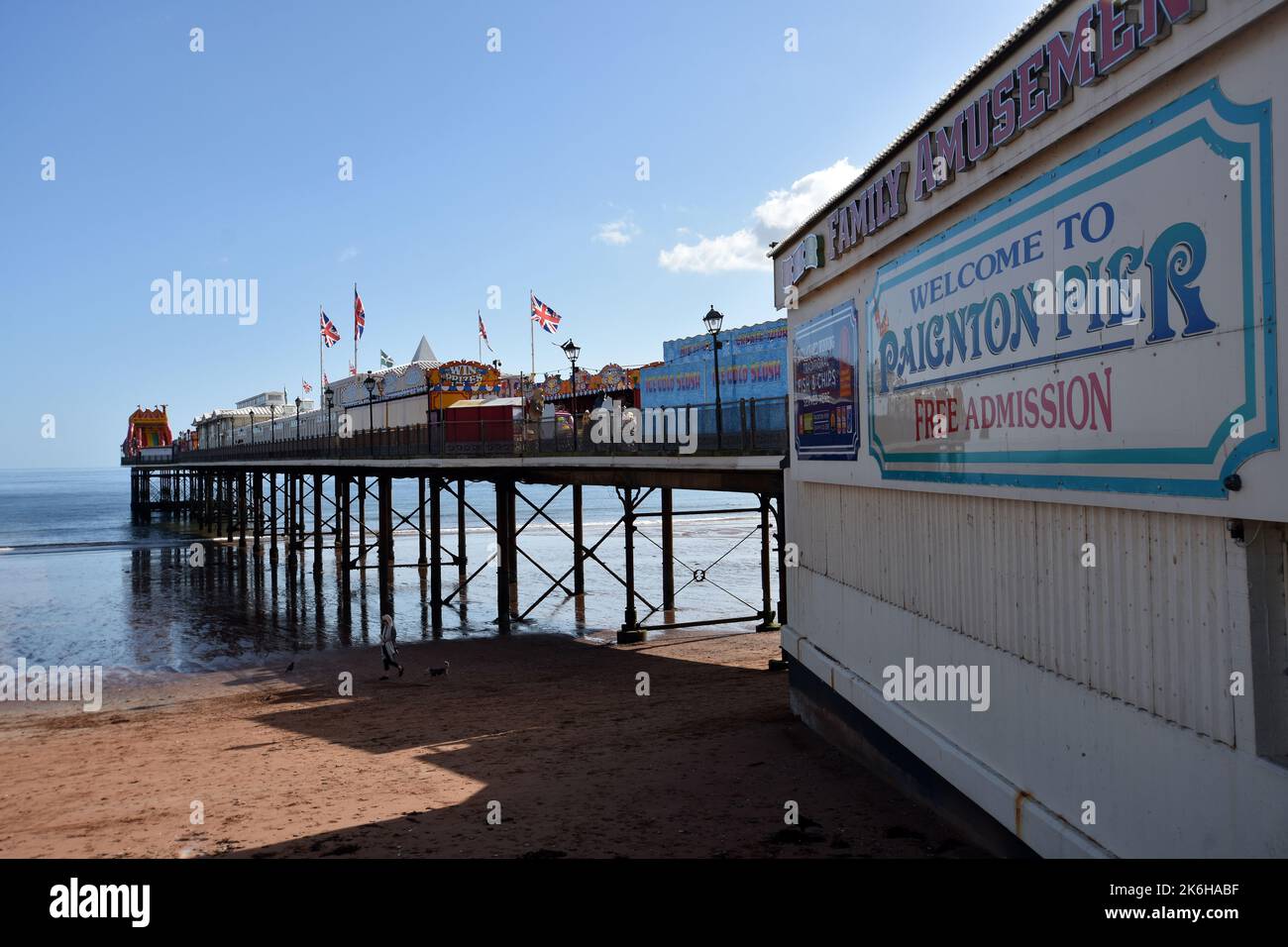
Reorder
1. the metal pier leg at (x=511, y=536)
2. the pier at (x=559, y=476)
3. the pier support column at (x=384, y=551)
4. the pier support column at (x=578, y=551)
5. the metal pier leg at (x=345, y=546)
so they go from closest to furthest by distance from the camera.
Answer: the pier at (x=559, y=476) → the metal pier leg at (x=511, y=536) → the pier support column at (x=578, y=551) → the pier support column at (x=384, y=551) → the metal pier leg at (x=345, y=546)

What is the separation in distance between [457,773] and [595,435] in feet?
32.6

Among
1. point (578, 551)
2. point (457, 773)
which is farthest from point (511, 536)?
point (457, 773)

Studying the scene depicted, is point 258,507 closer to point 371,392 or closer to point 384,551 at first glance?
point 371,392

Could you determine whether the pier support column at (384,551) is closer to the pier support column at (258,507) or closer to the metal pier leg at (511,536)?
the metal pier leg at (511,536)

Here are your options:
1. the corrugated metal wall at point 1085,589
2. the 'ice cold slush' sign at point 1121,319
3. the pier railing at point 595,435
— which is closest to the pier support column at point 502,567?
the pier railing at point 595,435

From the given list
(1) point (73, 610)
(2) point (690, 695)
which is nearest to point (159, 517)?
(1) point (73, 610)

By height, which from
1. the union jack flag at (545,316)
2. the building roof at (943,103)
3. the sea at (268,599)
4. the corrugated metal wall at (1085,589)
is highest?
the union jack flag at (545,316)

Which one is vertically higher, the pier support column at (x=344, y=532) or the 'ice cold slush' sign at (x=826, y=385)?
the 'ice cold slush' sign at (x=826, y=385)

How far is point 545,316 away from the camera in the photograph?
101 feet

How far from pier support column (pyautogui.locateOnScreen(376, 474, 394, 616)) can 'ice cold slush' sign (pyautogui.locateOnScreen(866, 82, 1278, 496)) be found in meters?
23.0

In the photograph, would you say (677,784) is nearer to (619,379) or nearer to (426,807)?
(426,807)

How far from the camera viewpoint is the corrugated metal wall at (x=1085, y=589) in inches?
186

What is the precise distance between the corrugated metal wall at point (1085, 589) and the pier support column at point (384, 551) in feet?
71.6

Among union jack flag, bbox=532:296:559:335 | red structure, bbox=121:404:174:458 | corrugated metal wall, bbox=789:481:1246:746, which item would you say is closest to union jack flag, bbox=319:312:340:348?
union jack flag, bbox=532:296:559:335
